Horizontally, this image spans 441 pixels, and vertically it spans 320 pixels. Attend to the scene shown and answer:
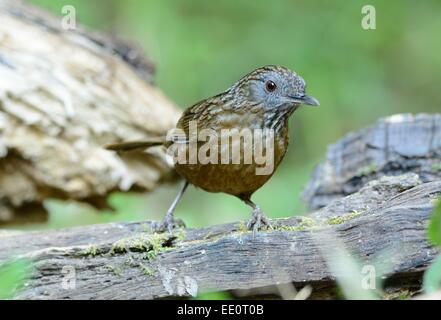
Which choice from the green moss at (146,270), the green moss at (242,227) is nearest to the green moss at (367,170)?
the green moss at (242,227)

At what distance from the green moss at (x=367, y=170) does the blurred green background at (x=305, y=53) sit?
2729 mm

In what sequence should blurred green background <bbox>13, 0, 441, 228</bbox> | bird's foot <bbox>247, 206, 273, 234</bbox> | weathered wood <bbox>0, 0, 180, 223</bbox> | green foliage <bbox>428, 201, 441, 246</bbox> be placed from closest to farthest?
green foliage <bbox>428, 201, 441, 246</bbox> < bird's foot <bbox>247, 206, 273, 234</bbox> < weathered wood <bbox>0, 0, 180, 223</bbox> < blurred green background <bbox>13, 0, 441, 228</bbox>

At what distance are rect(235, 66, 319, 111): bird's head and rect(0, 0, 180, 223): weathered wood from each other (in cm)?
166

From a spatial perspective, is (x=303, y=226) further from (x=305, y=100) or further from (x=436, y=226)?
(x=436, y=226)

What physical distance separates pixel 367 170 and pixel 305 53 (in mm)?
3366

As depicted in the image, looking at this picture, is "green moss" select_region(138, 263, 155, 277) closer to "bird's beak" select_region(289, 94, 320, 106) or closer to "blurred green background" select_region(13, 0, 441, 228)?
"bird's beak" select_region(289, 94, 320, 106)

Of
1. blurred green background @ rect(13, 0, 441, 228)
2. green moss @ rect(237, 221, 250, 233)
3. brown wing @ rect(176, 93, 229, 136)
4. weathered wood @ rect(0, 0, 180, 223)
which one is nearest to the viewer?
green moss @ rect(237, 221, 250, 233)

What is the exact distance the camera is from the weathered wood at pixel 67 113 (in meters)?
5.68

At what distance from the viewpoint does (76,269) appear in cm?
367

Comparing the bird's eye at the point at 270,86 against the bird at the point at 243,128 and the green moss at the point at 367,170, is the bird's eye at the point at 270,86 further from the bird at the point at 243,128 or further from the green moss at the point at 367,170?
the green moss at the point at 367,170

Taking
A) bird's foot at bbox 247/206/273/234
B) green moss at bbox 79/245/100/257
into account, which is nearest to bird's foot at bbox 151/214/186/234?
bird's foot at bbox 247/206/273/234

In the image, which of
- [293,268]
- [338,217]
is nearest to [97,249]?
[293,268]

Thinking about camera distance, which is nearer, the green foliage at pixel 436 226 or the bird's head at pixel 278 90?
the green foliage at pixel 436 226

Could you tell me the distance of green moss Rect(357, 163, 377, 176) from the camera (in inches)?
213
